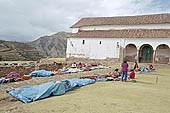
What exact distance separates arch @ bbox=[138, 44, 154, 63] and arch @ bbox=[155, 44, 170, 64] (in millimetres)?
805

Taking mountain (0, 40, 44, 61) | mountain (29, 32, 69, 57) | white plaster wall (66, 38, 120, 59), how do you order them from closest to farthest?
white plaster wall (66, 38, 120, 59), mountain (0, 40, 44, 61), mountain (29, 32, 69, 57)

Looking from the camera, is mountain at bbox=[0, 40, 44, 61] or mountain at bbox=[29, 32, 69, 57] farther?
mountain at bbox=[29, 32, 69, 57]

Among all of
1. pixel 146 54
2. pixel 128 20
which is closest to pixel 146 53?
pixel 146 54

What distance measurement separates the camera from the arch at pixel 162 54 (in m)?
21.6

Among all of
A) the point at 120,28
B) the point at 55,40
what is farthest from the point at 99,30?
the point at 55,40

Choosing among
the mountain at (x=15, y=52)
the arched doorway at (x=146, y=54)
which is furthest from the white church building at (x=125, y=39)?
the mountain at (x=15, y=52)

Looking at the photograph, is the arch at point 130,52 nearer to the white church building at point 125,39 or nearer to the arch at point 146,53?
the white church building at point 125,39

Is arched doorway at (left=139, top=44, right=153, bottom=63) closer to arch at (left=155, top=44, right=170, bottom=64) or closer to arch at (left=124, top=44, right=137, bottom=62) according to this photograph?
arch at (left=155, top=44, right=170, bottom=64)

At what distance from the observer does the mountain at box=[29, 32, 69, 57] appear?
85562 mm

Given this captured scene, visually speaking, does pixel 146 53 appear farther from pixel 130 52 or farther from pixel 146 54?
pixel 130 52

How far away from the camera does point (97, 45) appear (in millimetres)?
24906

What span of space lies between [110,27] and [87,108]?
2309 cm

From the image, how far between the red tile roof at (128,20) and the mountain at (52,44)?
56.6 metres

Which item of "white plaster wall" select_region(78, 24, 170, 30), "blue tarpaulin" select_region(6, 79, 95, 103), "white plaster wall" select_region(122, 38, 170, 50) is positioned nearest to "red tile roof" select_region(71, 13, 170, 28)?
"white plaster wall" select_region(78, 24, 170, 30)
